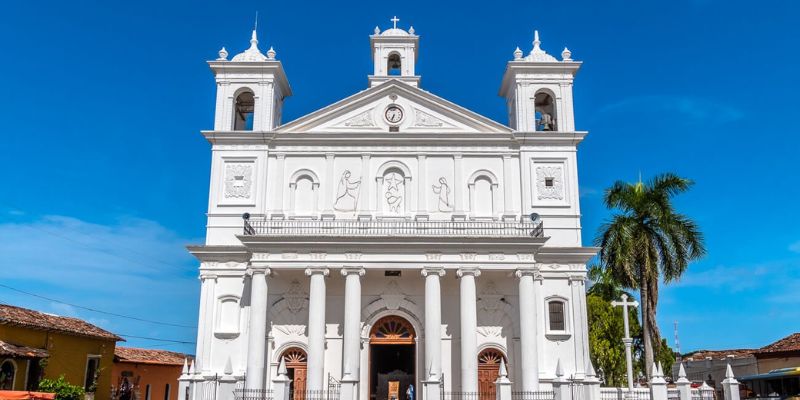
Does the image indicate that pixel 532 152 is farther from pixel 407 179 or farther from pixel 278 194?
pixel 278 194

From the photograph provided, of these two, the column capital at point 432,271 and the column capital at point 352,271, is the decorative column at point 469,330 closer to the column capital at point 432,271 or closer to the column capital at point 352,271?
the column capital at point 432,271

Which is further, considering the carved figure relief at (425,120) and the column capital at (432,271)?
the carved figure relief at (425,120)

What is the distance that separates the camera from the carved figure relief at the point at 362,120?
27.4 metres

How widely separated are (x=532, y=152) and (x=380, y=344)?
9.31 m

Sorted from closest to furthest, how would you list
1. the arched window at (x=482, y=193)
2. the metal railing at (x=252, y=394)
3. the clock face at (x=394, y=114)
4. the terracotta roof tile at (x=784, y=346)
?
the metal railing at (x=252, y=394), the arched window at (x=482, y=193), the clock face at (x=394, y=114), the terracotta roof tile at (x=784, y=346)

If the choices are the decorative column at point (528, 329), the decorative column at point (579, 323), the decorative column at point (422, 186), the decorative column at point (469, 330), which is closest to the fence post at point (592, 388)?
the decorative column at point (528, 329)

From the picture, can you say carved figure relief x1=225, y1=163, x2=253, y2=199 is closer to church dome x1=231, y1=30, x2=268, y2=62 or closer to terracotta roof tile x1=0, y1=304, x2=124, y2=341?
church dome x1=231, y1=30, x2=268, y2=62

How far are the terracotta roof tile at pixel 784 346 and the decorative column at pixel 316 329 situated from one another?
21.6 meters

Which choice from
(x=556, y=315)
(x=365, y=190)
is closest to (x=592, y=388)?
(x=556, y=315)

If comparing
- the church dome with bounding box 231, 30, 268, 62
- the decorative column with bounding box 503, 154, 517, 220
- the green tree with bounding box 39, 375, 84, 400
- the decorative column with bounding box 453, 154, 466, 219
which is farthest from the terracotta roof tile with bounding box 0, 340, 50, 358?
the decorative column with bounding box 503, 154, 517, 220

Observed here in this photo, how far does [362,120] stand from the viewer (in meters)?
27.5

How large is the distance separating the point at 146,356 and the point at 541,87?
23.3m

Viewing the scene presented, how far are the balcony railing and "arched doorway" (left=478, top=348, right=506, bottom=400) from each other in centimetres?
435

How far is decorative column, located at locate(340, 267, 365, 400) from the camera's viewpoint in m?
22.3
